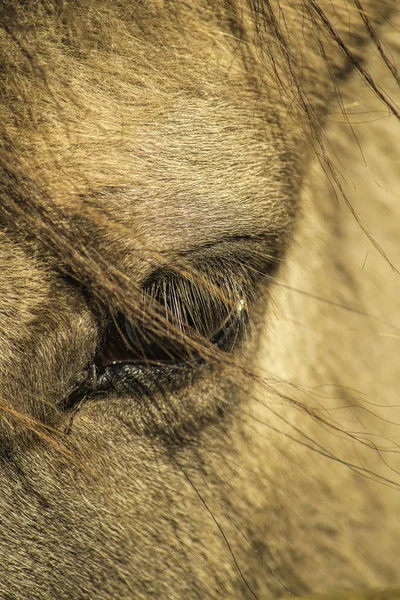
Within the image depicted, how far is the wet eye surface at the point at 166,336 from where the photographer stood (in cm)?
101

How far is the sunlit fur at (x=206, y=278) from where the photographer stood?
976 mm

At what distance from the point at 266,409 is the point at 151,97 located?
491mm

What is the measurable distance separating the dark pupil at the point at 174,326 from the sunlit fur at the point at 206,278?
1 cm

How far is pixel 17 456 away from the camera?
103cm

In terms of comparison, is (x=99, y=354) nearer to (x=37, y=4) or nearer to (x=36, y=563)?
(x=36, y=563)

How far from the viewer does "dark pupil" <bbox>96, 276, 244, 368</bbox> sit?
1.01m

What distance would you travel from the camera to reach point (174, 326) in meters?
1.00

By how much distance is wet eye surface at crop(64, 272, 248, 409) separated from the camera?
39.7 inches

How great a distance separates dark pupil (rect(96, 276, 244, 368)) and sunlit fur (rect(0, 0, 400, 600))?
0.4 inches

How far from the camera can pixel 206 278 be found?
101 centimetres

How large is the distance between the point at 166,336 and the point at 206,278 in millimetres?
105

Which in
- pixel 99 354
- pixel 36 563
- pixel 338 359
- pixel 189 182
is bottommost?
pixel 36 563

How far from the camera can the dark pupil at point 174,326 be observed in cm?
101

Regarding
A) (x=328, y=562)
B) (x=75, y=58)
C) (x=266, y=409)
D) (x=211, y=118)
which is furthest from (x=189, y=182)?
(x=328, y=562)
